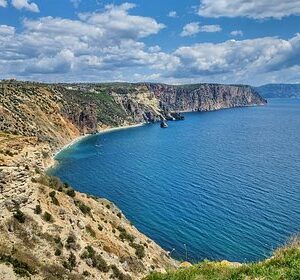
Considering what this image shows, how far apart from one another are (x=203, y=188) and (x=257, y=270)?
3219 inches

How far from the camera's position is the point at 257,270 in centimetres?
1614

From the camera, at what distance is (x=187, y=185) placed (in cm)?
10181

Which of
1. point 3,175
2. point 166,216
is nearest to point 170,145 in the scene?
point 166,216

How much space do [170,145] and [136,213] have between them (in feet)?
326

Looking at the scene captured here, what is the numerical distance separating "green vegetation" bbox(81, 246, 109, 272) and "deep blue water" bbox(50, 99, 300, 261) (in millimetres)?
17315

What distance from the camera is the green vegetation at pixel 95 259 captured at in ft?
109

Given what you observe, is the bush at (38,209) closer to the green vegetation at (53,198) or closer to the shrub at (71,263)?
the green vegetation at (53,198)

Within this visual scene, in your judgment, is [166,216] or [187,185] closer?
[166,216]

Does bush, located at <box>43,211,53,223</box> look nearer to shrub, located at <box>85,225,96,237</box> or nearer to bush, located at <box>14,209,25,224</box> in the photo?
bush, located at <box>14,209,25,224</box>

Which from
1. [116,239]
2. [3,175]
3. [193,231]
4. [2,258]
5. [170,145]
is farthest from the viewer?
[170,145]

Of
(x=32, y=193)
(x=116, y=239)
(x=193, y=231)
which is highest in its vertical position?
(x=32, y=193)

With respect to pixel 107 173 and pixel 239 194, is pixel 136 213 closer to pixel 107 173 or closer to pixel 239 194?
pixel 239 194

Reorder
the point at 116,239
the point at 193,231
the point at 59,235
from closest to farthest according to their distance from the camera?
the point at 59,235 < the point at 116,239 < the point at 193,231

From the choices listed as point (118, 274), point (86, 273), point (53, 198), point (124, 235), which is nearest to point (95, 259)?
point (118, 274)
